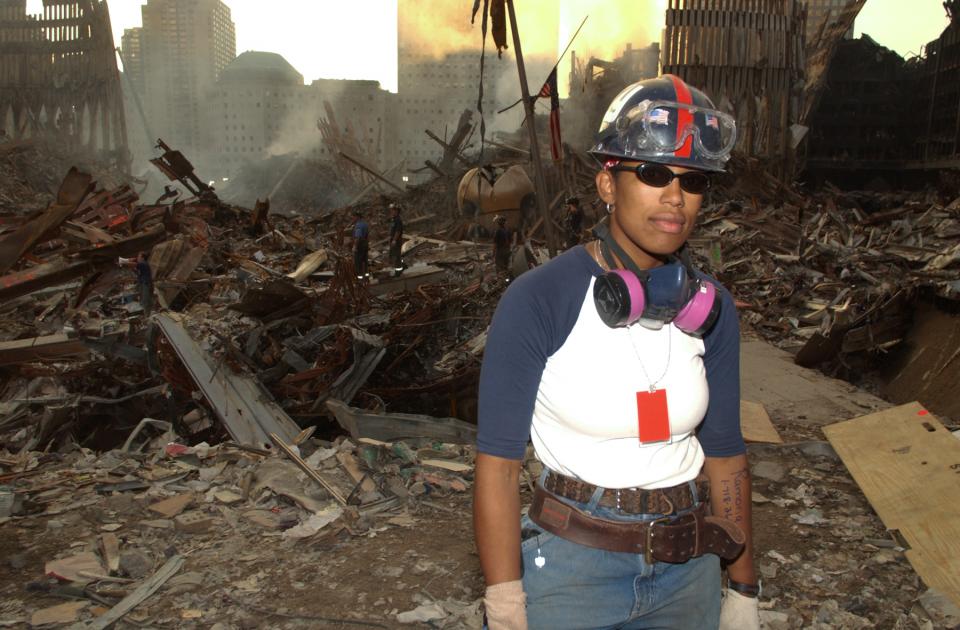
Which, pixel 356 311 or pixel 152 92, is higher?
pixel 152 92

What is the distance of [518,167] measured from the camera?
22.2 metres

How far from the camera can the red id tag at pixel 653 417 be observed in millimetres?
1742

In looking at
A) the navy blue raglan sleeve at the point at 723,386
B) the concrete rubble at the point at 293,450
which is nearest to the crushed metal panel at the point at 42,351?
the concrete rubble at the point at 293,450

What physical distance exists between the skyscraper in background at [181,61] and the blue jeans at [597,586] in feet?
181

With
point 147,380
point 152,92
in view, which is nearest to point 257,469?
point 147,380

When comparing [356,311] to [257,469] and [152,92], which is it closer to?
[257,469]

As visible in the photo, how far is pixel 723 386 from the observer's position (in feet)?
6.53

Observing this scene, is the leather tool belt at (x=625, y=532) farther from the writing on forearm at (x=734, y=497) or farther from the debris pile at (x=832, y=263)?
the debris pile at (x=832, y=263)

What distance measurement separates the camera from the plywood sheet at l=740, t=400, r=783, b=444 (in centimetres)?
607

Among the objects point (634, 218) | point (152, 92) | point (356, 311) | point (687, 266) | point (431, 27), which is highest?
point (431, 27)

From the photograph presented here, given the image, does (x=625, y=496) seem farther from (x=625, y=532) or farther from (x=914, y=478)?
(x=914, y=478)

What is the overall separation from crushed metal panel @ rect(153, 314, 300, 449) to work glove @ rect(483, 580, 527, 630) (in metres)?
5.00

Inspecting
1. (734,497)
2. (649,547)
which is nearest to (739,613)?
(734,497)

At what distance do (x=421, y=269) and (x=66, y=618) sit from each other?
12747 mm
